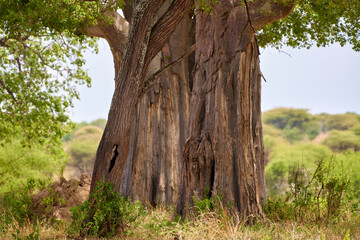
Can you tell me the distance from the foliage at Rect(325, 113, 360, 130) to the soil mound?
6573 cm

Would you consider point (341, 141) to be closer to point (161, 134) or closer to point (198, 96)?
point (161, 134)

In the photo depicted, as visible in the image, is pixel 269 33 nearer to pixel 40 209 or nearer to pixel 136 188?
pixel 136 188

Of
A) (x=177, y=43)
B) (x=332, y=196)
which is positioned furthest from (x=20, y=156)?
(x=332, y=196)

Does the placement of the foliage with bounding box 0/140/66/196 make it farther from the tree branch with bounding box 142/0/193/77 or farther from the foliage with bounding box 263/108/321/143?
the foliage with bounding box 263/108/321/143

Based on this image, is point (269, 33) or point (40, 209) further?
point (269, 33)

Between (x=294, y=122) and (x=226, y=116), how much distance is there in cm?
7088

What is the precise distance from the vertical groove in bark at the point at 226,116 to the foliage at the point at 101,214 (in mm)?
1733

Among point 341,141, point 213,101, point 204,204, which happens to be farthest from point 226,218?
point 341,141

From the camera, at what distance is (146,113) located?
1225cm

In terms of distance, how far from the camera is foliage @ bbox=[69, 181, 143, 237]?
7344 millimetres

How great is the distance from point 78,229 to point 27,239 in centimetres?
86

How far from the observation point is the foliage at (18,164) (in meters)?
17.2

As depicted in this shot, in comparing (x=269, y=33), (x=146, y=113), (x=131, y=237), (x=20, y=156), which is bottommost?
(x=131, y=237)

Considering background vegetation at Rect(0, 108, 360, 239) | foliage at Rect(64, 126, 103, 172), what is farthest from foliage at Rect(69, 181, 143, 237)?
foliage at Rect(64, 126, 103, 172)
